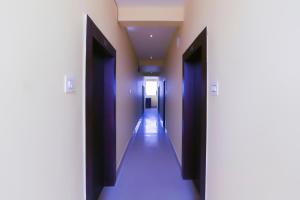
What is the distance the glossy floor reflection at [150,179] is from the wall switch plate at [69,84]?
1.78 metres

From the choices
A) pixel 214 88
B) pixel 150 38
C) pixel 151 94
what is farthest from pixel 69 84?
pixel 151 94

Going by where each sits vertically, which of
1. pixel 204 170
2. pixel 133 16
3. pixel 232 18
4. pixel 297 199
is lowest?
pixel 204 170

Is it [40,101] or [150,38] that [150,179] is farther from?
[150,38]

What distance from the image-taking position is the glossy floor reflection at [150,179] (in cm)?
278

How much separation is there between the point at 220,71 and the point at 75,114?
1.14 metres

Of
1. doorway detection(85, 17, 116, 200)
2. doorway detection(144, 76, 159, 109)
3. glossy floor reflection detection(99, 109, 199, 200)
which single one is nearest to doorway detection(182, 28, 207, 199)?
glossy floor reflection detection(99, 109, 199, 200)

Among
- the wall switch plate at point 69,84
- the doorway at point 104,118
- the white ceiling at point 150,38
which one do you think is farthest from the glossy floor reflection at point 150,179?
the white ceiling at point 150,38

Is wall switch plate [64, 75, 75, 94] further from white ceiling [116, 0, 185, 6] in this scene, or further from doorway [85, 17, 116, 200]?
white ceiling [116, 0, 185, 6]

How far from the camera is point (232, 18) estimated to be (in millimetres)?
1413

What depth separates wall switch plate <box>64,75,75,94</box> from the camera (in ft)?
4.60

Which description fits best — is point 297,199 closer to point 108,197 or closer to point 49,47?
point 49,47

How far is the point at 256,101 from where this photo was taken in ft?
3.58

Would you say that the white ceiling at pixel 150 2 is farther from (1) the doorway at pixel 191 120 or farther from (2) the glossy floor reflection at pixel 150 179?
(2) the glossy floor reflection at pixel 150 179

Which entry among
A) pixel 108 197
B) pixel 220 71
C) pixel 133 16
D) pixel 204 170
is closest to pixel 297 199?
pixel 220 71
